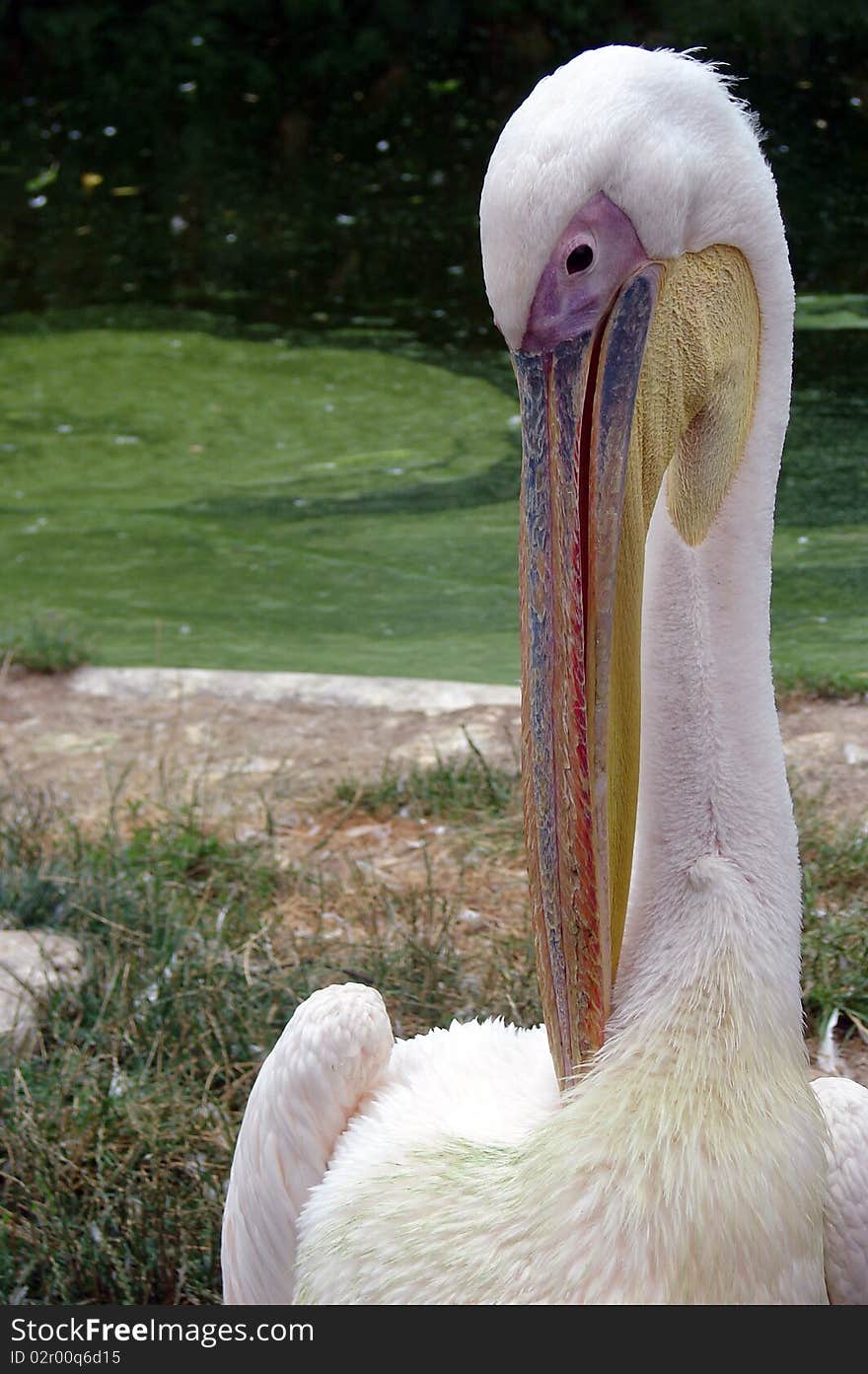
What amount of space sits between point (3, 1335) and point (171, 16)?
1157 cm

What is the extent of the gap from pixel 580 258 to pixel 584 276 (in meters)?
0.02

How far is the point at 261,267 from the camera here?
7.53 m

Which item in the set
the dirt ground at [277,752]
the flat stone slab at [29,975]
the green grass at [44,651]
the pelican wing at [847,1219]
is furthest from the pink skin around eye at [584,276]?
the green grass at [44,651]

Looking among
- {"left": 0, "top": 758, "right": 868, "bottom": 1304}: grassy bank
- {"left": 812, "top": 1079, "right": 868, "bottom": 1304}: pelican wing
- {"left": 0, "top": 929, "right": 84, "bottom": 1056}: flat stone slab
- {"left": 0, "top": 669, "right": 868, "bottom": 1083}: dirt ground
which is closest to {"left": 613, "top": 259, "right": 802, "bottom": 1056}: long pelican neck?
{"left": 812, "top": 1079, "right": 868, "bottom": 1304}: pelican wing

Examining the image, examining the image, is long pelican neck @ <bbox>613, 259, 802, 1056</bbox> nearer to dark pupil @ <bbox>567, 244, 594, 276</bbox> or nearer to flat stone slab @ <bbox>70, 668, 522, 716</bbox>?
dark pupil @ <bbox>567, 244, 594, 276</bbox>

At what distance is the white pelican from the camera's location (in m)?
1.35

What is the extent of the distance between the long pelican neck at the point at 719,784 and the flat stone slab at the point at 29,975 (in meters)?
1.18

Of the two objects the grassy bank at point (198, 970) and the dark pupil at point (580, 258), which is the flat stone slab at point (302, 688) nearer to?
the grassy bank at point (198, 970)

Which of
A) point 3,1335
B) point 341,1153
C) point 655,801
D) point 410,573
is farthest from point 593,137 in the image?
point 410,573

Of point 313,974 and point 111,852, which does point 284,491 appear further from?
point 313,974

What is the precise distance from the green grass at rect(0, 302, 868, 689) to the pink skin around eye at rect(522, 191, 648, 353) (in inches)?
93.1

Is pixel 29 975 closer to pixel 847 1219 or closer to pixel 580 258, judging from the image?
pixel 847 1219

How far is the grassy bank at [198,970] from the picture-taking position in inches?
79.7

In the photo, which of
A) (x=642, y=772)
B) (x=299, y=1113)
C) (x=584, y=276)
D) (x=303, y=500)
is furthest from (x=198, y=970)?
(x=303, y=500)
